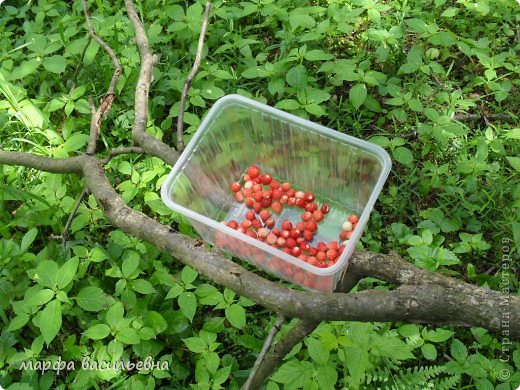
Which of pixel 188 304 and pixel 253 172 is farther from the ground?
pixel 253 172

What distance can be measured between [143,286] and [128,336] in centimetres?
23

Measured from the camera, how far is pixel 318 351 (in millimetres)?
2070

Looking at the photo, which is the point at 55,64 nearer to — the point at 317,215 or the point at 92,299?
the point at 92,299

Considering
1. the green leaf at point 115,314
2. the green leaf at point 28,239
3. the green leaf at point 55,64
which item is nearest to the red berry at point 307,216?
the green leaf at point 115,314

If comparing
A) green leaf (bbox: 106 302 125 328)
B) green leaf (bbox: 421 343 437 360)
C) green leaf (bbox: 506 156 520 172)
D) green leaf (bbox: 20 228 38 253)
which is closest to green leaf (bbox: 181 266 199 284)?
green leaf (bbox: 106 302 125 328)

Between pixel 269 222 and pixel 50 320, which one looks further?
pixel 269 222

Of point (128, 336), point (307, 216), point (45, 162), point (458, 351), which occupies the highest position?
point (45, 162)

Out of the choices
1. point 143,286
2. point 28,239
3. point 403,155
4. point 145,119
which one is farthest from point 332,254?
point 28,239

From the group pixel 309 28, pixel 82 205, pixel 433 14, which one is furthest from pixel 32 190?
pixel 433 14

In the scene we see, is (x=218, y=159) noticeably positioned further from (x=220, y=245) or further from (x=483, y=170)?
(x=483, y=170)

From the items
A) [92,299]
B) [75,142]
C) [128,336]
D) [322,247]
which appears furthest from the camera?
[75,142]

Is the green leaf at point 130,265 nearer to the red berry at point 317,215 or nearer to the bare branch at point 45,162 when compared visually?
the bare branch at point 45,162

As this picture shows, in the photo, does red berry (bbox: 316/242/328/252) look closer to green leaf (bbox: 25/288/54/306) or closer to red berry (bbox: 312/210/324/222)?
red berry (bbox: 312/210/324/222)

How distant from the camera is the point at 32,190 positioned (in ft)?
9.19
